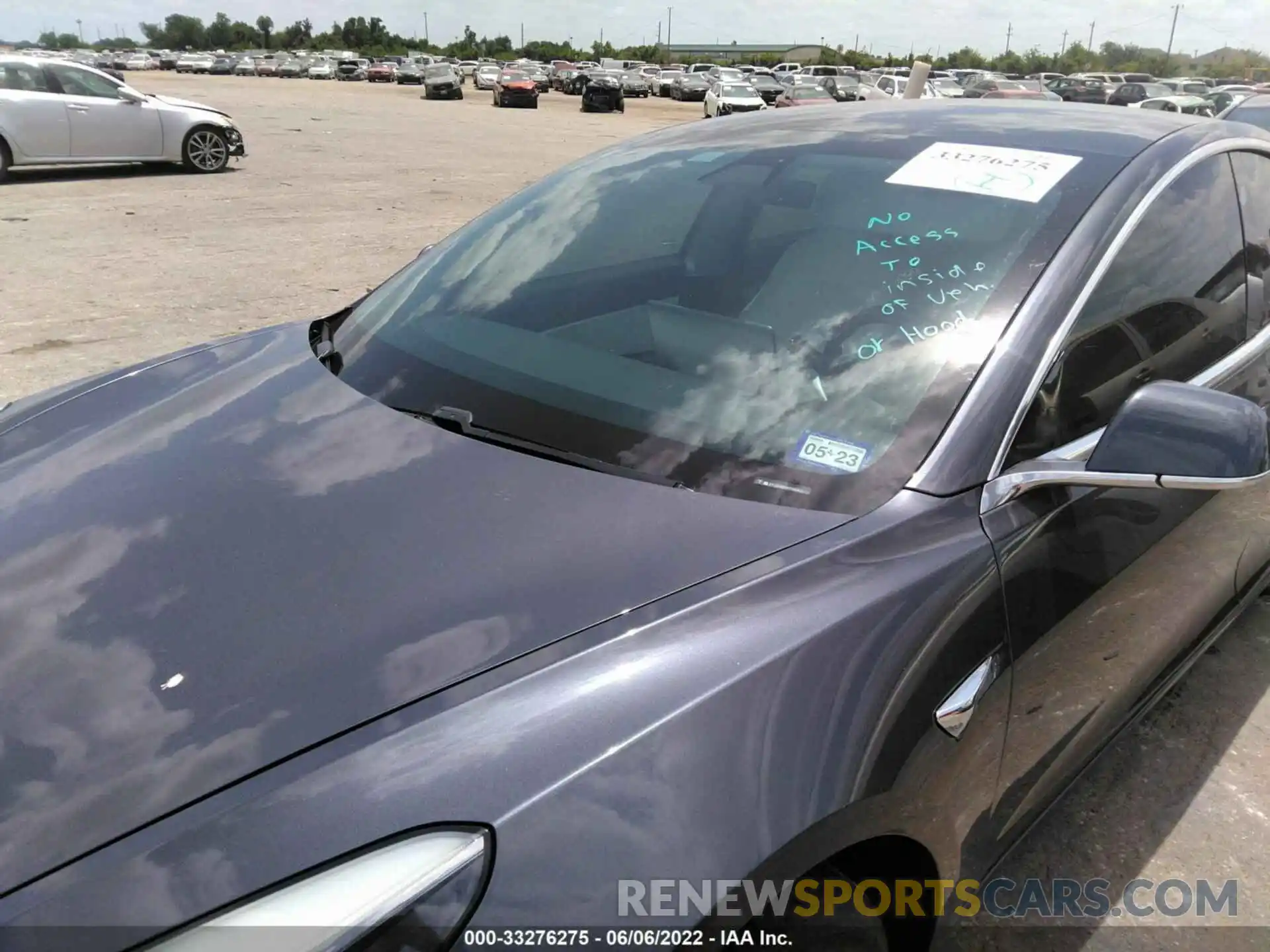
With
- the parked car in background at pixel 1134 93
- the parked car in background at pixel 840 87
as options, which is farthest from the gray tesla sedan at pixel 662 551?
the parked car in background at pixel 1134 93

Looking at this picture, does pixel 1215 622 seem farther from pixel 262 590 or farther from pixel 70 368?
pixel 70 368

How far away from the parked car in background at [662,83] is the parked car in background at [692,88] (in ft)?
10.1

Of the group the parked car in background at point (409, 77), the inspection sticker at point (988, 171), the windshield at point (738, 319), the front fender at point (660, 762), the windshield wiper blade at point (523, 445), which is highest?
the parked car in background at point (409, 77)

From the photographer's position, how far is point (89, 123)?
1254 centimetres

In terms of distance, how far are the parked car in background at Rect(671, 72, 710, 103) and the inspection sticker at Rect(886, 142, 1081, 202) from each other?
44487 mm

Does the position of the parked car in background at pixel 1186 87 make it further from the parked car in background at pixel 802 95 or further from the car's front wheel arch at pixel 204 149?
the car's front wheel arch at pixel 204 149

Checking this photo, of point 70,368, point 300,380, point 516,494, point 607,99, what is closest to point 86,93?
point 70,368

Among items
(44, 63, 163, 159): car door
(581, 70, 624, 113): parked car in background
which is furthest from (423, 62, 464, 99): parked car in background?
(44, 63, 163, 159): car door

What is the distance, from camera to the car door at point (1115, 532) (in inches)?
68.0

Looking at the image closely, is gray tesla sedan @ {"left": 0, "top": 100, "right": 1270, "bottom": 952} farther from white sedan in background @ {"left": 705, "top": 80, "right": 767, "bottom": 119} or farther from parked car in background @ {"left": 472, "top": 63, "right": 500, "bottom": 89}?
parked car in background @ {"left": 472, "top": 63, "right": 500, "bottom": 89}

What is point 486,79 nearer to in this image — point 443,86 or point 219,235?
point 443,86

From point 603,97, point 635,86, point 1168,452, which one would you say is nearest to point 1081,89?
point 603,97

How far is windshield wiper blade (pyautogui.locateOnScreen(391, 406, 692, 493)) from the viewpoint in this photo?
68.5 inches

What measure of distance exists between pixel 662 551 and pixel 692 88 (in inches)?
A: 1847
